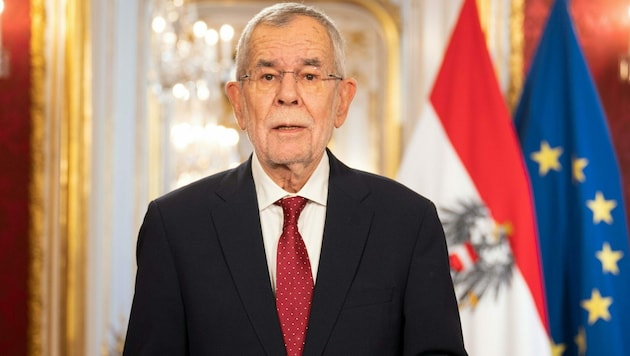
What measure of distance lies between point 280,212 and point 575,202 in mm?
2610

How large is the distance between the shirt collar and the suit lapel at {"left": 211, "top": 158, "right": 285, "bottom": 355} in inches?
1.0

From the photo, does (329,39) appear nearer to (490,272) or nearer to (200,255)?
(200,255)

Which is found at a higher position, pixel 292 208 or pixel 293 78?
pixel 293 78

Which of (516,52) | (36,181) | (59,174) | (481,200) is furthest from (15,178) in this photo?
(516,52)

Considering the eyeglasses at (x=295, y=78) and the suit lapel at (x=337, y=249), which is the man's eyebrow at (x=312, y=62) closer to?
the eyeglasses at (x=295, y=78)

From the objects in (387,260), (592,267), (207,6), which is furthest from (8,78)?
(207,6)

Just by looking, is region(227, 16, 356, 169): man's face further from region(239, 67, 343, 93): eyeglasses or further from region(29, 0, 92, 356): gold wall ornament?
region(29, 0, 92, 356): gold wall ornament

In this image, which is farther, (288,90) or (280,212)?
(280,212)

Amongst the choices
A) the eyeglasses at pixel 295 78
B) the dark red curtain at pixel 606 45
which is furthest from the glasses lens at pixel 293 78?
the dark red curtain at pixel 606 45

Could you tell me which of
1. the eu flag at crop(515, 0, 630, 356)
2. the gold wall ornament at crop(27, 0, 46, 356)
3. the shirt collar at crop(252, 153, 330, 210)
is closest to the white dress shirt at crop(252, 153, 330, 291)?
the shirt collar at crop(252, 153, 330, 210)

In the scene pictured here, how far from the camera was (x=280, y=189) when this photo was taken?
222 centimetres

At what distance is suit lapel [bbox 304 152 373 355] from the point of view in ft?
6.68

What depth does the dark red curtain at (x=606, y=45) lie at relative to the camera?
509cm

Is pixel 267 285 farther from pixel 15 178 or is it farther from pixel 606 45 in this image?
pixel 606 45
